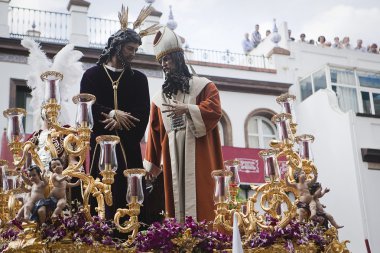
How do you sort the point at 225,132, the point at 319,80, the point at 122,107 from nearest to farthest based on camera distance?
the point at 122,107 < the point at 225,132 < the point at 319,80

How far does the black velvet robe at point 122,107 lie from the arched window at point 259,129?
45.6 ft

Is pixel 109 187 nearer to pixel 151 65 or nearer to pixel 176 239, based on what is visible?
pixel 176 239

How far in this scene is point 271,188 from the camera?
734cm

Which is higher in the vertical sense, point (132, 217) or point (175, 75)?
point (175, 75)

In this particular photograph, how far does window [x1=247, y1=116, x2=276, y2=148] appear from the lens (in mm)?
22070

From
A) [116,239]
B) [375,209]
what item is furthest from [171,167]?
[375,209]

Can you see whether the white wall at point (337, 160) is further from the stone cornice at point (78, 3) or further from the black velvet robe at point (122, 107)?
the black velvet robe at point (122, 107)

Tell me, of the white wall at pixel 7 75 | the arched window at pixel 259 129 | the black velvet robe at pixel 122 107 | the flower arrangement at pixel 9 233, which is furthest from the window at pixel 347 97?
the flower arrangement at pixel 9 233

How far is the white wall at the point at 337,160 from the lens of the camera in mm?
20219

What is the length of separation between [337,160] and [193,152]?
47.0 ft

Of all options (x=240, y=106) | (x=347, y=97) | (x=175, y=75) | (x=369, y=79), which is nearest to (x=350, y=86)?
(x=347, y=97)

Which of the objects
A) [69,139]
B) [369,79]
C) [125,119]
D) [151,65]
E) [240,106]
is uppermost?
[369,79]

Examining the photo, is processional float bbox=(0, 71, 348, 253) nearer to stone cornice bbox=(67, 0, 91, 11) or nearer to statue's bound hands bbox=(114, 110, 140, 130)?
statue's bound hands bbox=(114, 110, 140, 130)

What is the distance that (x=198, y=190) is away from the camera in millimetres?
7703
